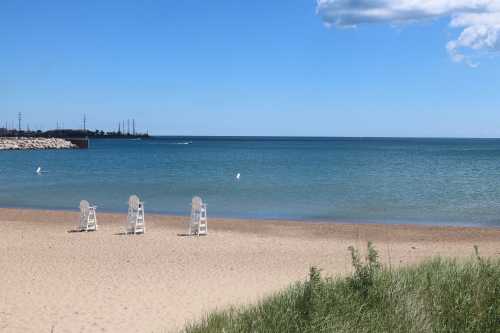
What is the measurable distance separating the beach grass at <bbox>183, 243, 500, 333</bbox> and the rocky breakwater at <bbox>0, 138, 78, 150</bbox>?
108104mm

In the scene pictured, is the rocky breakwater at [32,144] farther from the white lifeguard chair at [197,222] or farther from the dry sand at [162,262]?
the white lifeguard chair at [197,222]

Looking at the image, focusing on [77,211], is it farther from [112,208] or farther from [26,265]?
[26,265]

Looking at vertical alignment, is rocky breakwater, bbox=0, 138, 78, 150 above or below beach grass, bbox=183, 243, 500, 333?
above

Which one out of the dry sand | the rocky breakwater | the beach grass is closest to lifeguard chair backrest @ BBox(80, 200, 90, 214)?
the dry sand

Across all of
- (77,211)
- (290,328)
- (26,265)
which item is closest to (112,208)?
(77,211)

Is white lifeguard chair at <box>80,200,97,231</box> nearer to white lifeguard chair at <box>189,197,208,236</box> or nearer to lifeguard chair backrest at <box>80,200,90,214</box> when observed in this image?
lifeguard chair backrest at <box>80,200,90,214</box>

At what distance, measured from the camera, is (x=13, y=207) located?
995 inches

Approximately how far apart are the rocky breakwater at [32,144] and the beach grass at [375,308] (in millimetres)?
108104

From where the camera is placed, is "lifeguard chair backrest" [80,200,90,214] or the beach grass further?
"lifeguard chair backrest" [80,200,90,214]

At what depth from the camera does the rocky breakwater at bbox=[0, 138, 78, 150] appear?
107062 mm

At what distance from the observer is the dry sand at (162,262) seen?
341 inches

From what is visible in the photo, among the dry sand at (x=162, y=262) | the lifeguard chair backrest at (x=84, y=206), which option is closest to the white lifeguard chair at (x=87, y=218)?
the lifeguard chair backrest at (x=84, y=206)

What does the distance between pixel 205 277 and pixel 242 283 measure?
2.69 feet

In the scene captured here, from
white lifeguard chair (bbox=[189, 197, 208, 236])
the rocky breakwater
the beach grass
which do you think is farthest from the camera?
the rocky breakwater
